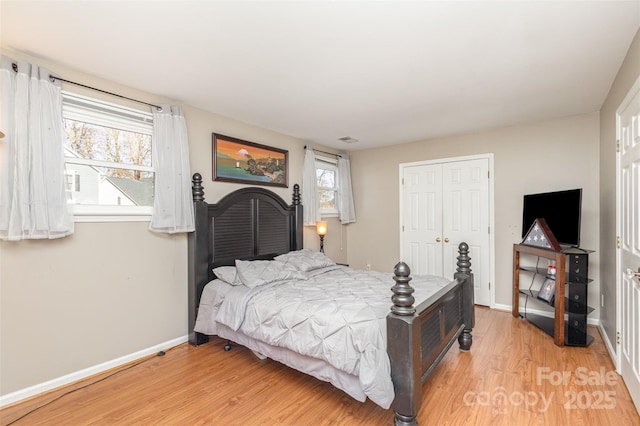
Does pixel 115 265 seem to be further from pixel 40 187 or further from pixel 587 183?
pixel 587 183

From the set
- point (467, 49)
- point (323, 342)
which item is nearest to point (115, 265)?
point (323, 342)

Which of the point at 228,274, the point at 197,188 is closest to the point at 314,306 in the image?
the point at 228,274

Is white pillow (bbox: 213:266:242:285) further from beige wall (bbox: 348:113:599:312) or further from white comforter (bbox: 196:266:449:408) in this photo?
beige wall (bbox: 348:113:599:312)

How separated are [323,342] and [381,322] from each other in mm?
420

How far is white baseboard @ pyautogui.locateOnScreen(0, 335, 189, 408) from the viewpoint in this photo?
2.16 m

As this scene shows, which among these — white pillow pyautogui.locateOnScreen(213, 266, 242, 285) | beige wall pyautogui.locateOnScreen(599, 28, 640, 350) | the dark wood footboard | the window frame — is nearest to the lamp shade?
the window frame

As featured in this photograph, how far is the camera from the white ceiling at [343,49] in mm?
1756

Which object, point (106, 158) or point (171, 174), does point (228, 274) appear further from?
point (106, 158)

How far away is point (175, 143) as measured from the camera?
117 inches

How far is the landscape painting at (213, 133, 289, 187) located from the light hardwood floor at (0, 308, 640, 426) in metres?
1.96

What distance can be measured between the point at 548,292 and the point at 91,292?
4.43 m

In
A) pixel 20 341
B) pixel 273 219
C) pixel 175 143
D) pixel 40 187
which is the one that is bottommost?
pixel 20 341

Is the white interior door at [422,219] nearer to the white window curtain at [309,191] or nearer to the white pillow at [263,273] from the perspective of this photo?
the white window curtain at [309,191]

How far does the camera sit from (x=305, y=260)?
373cm
